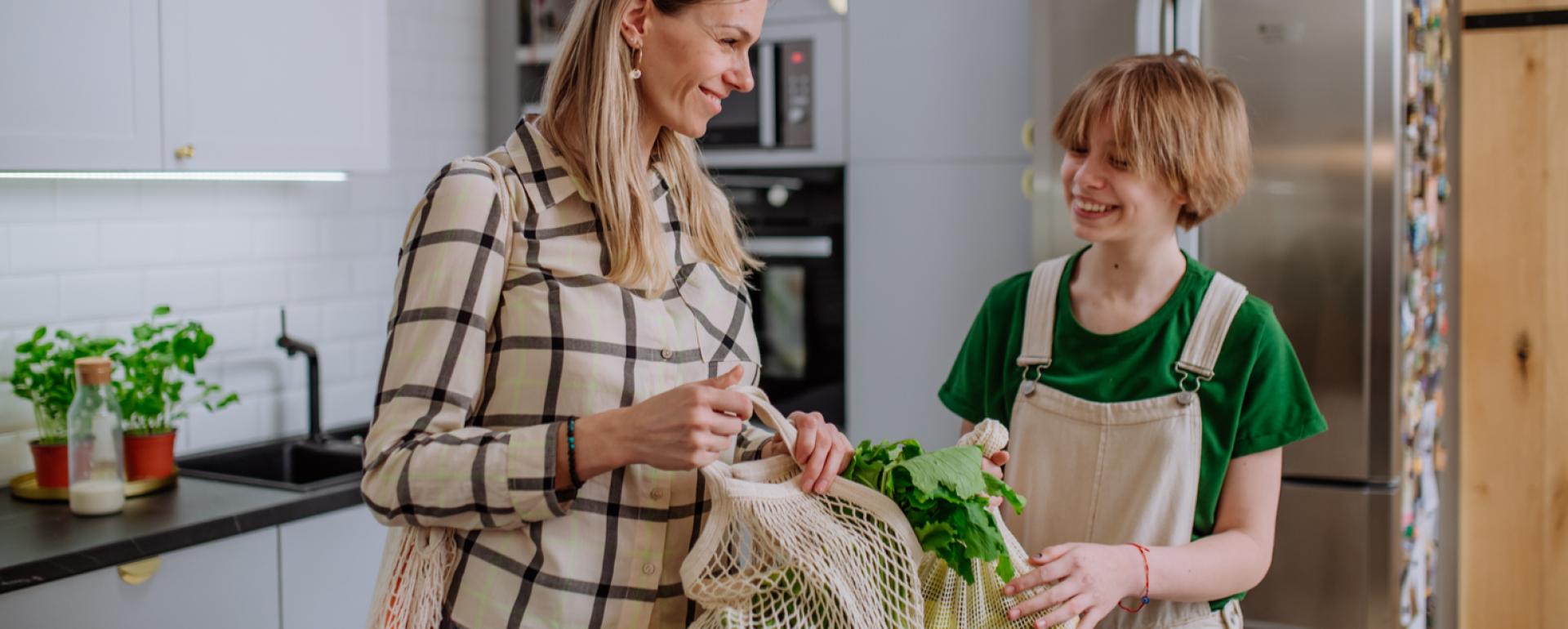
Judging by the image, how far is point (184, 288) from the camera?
258cm

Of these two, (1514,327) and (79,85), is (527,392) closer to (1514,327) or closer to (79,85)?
(79,85)

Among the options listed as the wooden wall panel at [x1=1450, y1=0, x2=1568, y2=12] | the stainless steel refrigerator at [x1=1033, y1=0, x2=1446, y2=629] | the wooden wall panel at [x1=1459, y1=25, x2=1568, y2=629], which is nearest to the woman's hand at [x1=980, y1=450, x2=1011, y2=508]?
the stainless steel refrigerator at [x1=1033, y1=0, x2=1446, y2=629]

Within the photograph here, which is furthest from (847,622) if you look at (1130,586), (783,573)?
(1130,586)

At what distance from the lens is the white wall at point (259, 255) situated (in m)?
2.34

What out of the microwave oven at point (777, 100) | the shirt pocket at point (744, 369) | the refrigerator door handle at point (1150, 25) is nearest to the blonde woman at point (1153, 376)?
the shirt pocket at point (744, 369)

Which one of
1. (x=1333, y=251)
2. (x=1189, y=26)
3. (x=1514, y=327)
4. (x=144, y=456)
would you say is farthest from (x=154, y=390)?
→ (x=1514, y=327)

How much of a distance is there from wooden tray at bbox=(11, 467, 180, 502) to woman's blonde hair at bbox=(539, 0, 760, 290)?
1378 millimetres

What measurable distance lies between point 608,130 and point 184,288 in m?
1.69

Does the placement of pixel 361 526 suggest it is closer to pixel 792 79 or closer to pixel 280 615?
pixel 280 615

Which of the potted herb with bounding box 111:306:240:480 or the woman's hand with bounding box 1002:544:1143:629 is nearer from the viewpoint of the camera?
the woman's hand with bounding box 1002:544:1143:629

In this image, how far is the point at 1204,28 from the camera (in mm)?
2193

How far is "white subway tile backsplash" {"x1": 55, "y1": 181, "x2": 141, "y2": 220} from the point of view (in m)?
2.35

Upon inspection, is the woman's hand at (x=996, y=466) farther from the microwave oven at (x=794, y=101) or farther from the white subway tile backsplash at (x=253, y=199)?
the white subway tile backsplash at (x=253, y=199)

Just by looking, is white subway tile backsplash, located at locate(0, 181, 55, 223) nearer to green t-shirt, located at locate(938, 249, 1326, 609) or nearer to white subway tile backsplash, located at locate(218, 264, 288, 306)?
white subway tile backsplash, located at locate(218, 264, 288, 306)
